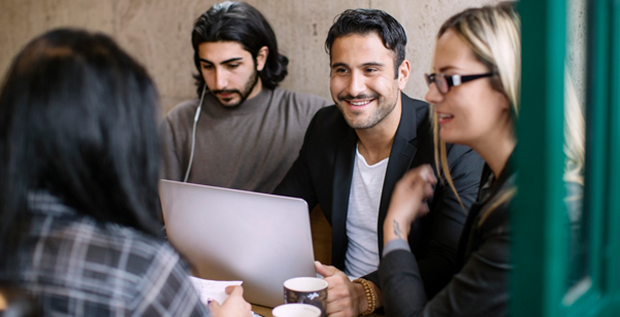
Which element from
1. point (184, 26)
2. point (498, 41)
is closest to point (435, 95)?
point (498, 41)

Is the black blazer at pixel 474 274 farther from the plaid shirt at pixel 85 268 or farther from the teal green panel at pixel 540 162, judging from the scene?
the plaid shirt at pixel 85 268

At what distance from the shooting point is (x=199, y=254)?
1390mm

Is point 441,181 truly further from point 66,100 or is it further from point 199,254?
point 66,100

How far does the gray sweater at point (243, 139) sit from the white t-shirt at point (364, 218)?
625 mm

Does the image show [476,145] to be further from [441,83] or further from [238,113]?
[238,113]

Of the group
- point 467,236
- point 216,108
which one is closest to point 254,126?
point 216,108

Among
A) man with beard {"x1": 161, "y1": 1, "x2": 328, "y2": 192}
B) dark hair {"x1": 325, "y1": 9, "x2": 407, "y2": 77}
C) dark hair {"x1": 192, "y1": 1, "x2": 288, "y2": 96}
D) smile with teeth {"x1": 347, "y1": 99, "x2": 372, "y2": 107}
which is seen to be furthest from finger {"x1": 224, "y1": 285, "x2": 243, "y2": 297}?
dark hair {"x1": 192, "y1": 1, "x2": 288, "y2": 96}

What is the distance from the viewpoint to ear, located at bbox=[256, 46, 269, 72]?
2465mm

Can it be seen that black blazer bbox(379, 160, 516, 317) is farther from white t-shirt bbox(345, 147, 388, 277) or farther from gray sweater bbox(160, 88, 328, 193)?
gray sweater bbox(160, 88, 328, 193)

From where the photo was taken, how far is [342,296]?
1.27 metres

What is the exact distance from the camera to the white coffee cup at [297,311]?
3.42ft

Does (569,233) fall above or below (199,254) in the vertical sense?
above

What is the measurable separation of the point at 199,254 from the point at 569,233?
882 millimetres

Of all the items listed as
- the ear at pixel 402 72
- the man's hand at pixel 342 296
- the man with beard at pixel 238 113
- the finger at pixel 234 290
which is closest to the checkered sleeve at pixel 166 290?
the finger at pixel 234 290
